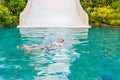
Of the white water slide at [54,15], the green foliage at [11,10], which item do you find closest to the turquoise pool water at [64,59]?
the white water slide at [54,15]

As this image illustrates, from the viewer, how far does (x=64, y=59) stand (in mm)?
8664

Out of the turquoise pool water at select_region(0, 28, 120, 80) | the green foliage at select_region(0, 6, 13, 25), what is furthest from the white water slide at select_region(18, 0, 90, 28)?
the turquoise pool water at select_region(0, 28, 120, 80)

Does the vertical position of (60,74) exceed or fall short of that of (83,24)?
it exceeds it

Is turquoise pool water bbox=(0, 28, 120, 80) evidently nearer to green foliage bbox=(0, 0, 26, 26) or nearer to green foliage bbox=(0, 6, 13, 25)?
green foliage bbox=(0, 6, 13, 25)

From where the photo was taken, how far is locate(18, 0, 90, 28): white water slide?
54.3ft

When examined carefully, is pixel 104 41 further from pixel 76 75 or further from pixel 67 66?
pixel 76 75

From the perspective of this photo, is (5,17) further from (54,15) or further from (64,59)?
(64,59)

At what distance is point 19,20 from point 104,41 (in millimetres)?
6226

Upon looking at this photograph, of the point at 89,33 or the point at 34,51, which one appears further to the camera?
the point at 89,33

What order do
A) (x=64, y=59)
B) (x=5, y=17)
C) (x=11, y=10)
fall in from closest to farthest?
(x=64, y=59), (x=5, y=17), (x=11, y=10)

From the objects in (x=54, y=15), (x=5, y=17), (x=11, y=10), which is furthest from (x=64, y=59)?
(x=11, y=10)

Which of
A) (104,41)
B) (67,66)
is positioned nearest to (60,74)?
(67,66)

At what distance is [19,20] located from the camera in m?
16.7

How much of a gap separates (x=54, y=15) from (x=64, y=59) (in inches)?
358
